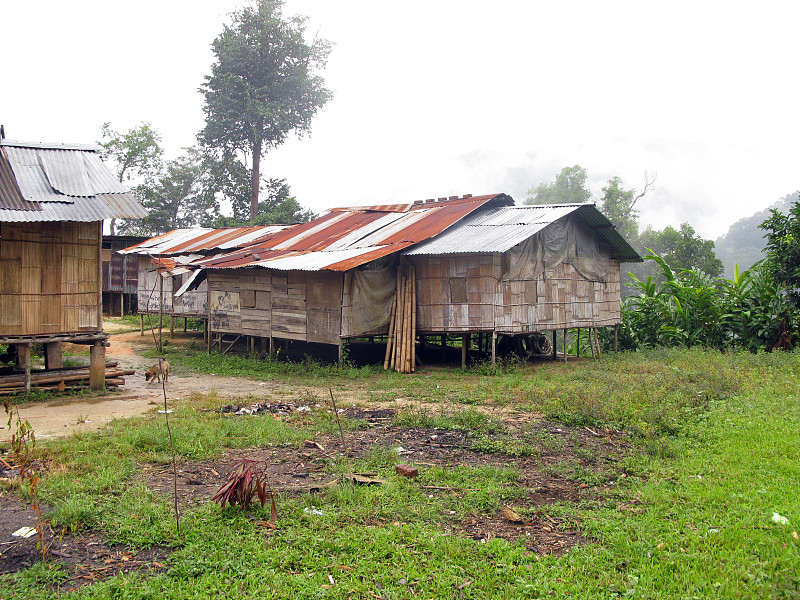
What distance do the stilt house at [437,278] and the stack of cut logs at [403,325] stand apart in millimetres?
25

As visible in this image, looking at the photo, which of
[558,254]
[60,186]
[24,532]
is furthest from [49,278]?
[558,254]

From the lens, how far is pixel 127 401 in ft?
34.5

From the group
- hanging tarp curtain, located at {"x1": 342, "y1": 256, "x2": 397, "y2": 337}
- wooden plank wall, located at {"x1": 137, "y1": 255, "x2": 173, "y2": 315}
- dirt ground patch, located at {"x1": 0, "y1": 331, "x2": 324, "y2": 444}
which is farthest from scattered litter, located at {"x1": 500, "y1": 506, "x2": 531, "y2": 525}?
wooden plank wall, located at {"x1": 137, "y1": 255, "x2": 173, "y2": 315}

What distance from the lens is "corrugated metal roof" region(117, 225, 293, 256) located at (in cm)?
2200

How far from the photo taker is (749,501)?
17.0 feet

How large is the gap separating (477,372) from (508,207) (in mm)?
5254

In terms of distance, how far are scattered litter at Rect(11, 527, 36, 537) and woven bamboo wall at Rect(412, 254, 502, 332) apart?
10.5 metres

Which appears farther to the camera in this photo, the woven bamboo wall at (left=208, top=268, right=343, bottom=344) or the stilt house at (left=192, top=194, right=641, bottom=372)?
the woven bamboo wall at (left=208, top=268, right=343, bottom=344)

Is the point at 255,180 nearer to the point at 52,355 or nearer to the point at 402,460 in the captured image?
the point at 52,355

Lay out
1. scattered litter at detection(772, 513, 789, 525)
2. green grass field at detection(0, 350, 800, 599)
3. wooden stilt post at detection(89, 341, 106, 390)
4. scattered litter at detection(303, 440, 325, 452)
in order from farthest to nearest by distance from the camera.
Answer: wooden stilt post at detection(89, 341, 106, 390), scattered litter at detection(303, 440, 325, 452), scattered litter at detection(772, 513, 789, 525), green grass field at detection(0, 350, 800, 599)

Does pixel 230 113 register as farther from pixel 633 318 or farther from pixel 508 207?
pixel 633 318

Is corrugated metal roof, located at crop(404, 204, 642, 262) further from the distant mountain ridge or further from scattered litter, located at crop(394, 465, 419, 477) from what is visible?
the distant mountain ridge

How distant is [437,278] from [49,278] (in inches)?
315

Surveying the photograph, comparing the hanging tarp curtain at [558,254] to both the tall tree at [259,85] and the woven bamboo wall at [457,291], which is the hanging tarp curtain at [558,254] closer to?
the woven bamboo wall at [457,291]
